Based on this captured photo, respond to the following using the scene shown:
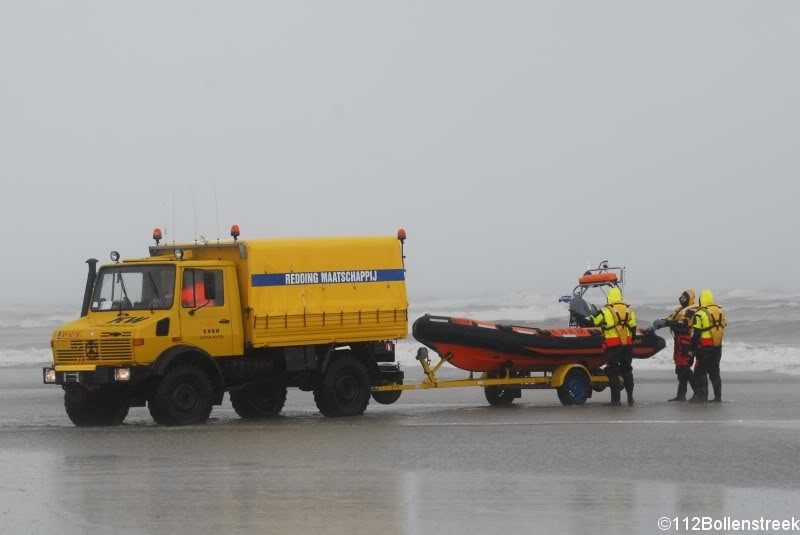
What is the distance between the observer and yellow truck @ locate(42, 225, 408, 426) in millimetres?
17109

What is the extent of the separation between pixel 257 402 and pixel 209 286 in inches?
90.1

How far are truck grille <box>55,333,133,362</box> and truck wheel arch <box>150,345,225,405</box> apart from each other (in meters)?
0.38

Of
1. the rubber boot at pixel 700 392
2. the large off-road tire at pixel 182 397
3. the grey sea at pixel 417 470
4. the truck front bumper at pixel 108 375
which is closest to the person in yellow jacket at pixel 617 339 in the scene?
the grey sea at pixel 417 470

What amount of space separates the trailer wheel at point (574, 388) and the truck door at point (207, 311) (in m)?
5.23

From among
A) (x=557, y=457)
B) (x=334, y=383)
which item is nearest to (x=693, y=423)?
(x=557, y=457)

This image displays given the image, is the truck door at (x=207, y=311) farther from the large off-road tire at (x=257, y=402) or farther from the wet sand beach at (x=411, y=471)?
the large off-road tire at (x=257, y=402)

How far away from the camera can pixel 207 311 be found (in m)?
17.7

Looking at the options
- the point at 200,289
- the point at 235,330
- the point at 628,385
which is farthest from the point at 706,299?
the point at 200,289

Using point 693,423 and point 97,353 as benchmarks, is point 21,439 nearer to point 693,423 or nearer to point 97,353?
point 97,353

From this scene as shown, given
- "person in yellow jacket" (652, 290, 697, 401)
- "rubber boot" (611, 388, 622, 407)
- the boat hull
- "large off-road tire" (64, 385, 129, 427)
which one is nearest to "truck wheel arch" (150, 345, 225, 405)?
"large off-road tire" (64, 385, 129, 427)

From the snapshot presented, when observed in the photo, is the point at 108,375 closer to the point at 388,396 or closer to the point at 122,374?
the point at 122,374

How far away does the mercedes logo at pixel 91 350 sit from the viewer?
55.8 feet

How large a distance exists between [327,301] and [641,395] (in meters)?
6.64

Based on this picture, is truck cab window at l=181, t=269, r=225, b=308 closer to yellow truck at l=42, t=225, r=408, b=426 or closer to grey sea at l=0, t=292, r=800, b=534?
yellow truck at l=42, t=225, r=408, b=426
